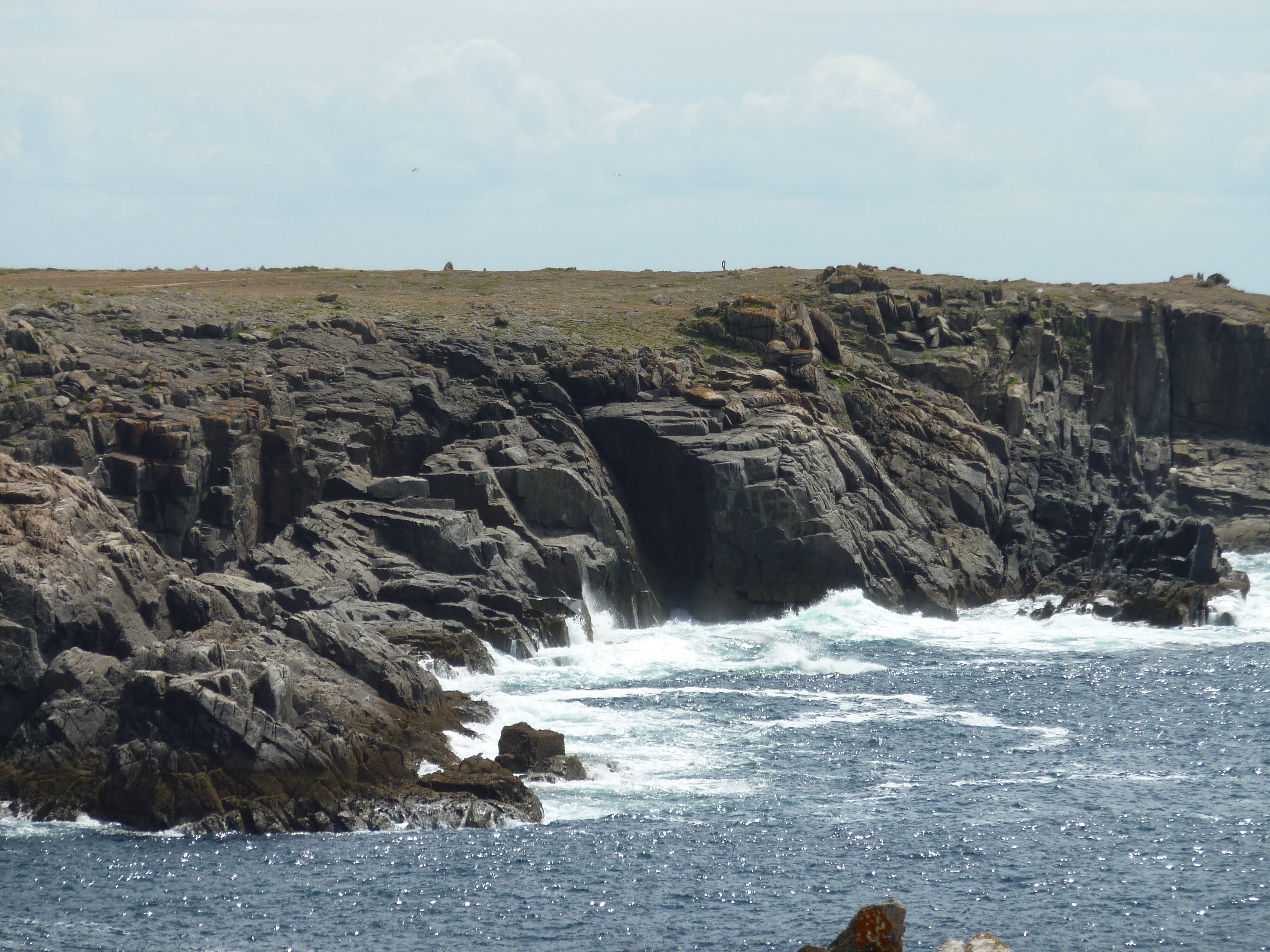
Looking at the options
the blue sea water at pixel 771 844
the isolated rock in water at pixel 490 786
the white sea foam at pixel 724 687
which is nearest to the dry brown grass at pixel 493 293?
the white sea foam at pixel 724 687

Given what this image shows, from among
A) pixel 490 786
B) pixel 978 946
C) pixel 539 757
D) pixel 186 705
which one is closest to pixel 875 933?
pixel 978 946

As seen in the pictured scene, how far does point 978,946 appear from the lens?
968 inches

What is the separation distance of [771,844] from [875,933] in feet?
62.6

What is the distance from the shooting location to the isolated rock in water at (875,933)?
998 inches

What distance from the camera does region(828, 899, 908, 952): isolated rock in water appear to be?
25.4m

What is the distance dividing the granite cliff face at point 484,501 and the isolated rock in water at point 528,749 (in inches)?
79.5

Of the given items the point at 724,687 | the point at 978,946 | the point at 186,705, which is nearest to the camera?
the point at 978,946

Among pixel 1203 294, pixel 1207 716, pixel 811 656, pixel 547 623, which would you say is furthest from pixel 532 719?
pixel 1203 294

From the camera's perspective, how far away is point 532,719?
5775cm

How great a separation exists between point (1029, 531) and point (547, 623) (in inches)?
1463

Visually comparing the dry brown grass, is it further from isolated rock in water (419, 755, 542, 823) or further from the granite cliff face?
isolated rock in water (419, 755, 542, 823)

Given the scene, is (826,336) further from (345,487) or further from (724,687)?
(724,687)

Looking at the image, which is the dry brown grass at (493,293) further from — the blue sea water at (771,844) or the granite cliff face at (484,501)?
the blue sea water at (771,844)

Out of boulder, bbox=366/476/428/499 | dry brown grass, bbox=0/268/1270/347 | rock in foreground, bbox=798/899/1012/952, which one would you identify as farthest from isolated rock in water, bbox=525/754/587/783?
dry brown grass, bbox=0/268/1270/347
